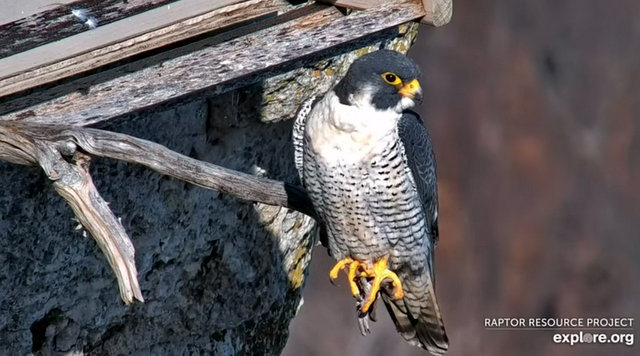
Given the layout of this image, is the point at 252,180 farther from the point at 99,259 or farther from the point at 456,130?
the point at 456,130

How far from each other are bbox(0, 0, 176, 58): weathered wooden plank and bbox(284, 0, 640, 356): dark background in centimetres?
533

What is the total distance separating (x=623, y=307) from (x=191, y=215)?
19.9 feet

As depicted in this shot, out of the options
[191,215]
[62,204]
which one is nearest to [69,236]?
[62,204]

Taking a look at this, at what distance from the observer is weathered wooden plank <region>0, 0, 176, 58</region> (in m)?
4.94

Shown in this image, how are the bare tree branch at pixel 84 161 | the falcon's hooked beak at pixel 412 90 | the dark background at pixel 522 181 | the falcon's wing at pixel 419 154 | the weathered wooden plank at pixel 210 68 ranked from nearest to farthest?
the bare tree branch at pixel 84 161, the weathered wooden plank at pixel 210 68, the falcon's hooked beak at pixel 412 90, the falcon's wing at pixel 419 154, the dark background at pixel 522 181

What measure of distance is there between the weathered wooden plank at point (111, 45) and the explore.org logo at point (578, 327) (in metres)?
6.12

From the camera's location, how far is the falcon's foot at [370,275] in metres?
5.76

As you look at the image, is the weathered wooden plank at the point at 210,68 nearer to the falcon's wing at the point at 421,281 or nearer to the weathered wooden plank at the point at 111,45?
the weathered wooden plank at the point at 111,45

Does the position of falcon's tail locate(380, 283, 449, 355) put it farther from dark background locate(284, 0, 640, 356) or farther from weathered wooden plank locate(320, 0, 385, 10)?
dark background locate(284, 0, 640, 356)

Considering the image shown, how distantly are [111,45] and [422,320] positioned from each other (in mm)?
1634

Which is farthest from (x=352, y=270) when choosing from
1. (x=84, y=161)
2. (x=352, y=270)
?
(x=84, y=161)

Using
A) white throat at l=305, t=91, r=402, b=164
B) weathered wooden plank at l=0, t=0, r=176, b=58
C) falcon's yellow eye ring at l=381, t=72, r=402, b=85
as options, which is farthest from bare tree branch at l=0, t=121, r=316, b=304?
falcon's yellow eye ring at l=381, t=72, r=402, b=85

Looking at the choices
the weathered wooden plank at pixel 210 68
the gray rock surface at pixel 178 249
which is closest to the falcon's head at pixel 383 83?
the weathered wooden plank at pixel 210 68

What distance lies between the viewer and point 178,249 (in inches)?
249
